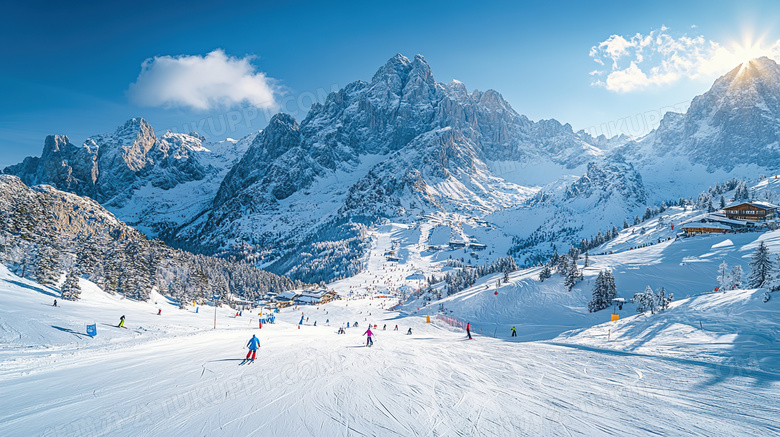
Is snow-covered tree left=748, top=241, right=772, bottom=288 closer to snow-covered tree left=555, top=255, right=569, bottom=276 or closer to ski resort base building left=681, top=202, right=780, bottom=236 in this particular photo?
snow-covered tree left=555, top=255, right=569, bottom=276

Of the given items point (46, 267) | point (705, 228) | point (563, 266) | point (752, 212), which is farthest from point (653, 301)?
point (752, 212)

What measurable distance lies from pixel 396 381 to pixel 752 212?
110022mm

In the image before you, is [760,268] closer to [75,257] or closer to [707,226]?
[707,226]

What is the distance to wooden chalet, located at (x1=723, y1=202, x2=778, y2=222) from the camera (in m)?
80.0

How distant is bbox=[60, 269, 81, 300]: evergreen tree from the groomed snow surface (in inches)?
197

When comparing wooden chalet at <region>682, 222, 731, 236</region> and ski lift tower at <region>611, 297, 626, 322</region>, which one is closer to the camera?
ski lift tower at <region>611, 297, 626, 322</region>

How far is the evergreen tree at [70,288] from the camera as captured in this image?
3421 centimetres

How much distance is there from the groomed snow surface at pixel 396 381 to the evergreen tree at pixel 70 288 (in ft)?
16.4

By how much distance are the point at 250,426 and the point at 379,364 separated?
9573 mm

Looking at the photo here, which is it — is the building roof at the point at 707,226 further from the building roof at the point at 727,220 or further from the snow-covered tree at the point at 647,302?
the snow-covered tree at the point at 647,302

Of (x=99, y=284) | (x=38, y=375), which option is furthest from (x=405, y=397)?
(x=99, y=284)

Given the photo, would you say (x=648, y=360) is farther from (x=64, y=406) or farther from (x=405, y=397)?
(x=64, y=406)

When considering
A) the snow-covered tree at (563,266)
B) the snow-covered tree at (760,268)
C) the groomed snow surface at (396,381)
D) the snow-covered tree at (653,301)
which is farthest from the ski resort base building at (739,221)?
the groomed snow surface at (396,381)

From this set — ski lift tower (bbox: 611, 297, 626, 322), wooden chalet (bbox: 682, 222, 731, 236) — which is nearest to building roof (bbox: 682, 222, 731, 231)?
wooden chalet (bbox: 682, 222, 731, 236)
